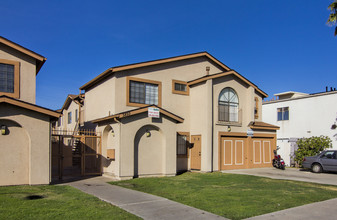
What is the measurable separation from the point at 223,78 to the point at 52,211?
14196mm

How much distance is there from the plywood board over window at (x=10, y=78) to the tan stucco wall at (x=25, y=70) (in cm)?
20

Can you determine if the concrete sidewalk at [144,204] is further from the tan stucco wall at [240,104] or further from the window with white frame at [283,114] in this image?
the window with white frame at [283,114]

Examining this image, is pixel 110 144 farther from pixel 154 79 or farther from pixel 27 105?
pixel 27 105

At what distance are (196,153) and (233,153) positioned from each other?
2695 millimetres

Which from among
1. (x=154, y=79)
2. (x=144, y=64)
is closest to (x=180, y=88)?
(x=154, y=79)

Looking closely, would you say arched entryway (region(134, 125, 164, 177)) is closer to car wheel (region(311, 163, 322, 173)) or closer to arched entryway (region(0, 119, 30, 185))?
arched entryway (region(0, 119, 30, 185))

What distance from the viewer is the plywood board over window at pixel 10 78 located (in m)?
15.1

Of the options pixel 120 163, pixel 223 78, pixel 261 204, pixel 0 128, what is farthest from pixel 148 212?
pixel 223 78

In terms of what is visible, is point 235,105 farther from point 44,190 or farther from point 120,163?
point 44,190

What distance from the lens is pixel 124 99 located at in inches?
677

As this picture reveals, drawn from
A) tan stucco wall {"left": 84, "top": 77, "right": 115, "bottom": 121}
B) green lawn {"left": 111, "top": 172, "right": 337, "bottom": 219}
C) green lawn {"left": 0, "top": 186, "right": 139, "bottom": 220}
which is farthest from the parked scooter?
green lawn {"left": 0, "top": 186, "right": 139, "bottom": 220}

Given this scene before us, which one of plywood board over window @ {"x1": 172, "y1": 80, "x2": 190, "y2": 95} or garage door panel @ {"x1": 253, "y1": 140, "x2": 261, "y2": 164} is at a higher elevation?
plywood board over window @ {"x1": 172, "y1": 80, "x2": 190, "y2": 95}

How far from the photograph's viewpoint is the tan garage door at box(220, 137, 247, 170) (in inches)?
765

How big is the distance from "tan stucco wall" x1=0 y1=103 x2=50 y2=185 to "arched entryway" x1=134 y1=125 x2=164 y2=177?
449 centimetres
